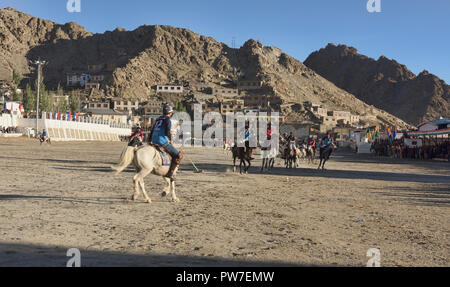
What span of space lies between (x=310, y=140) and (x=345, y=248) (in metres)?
27.1

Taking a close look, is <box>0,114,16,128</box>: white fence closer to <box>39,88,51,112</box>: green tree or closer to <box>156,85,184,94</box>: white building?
<box>39,88,51,112</box>: green tree

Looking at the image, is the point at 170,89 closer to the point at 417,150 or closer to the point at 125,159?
the point at 417,150

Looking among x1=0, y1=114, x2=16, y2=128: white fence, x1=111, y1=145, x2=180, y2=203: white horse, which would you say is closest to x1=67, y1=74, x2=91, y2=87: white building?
x1=0, y1=114, x2=16, y2=128: white fence

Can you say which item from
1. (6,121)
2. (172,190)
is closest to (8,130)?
(6,121)

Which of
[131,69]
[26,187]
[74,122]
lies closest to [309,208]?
[26,187]

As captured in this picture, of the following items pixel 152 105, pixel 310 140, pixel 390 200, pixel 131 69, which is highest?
pixel 131 69

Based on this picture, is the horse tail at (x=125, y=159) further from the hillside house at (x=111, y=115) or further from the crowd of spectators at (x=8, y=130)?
the hillside house at (x=111, y=115)

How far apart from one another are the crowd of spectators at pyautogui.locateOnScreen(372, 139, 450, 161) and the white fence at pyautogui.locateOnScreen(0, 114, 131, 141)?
51.5 metres

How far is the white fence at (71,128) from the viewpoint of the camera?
194 ft

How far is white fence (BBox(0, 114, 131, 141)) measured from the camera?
59188 millimetres

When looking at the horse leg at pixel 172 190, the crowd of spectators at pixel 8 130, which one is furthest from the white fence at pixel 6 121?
the horse leg at pixel 172 190

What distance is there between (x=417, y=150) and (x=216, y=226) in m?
44.5
